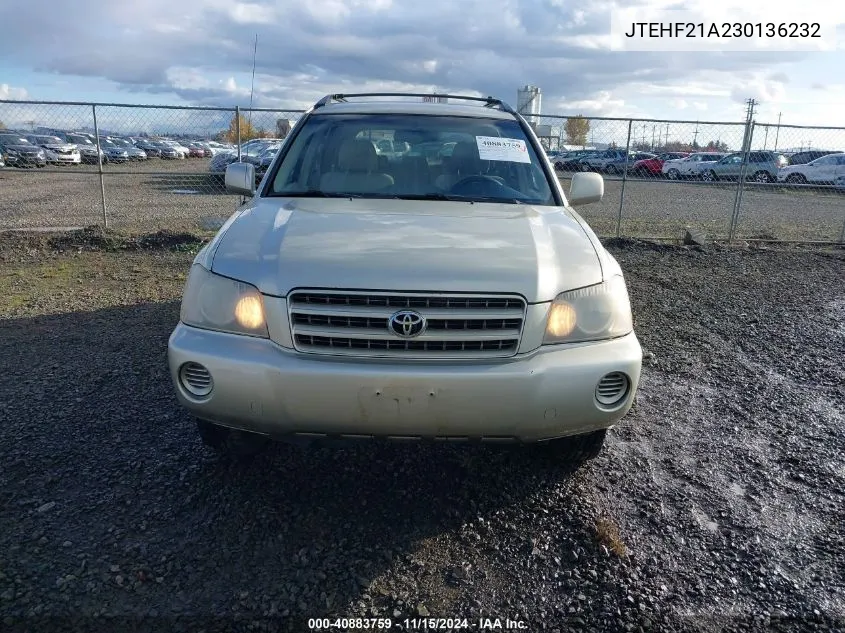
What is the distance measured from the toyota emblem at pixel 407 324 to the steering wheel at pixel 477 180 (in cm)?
151

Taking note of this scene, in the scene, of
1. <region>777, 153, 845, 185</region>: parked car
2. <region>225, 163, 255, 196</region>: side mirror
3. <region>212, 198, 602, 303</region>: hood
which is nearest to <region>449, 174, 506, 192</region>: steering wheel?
<region>212, 198, 602, 303</region>: hood

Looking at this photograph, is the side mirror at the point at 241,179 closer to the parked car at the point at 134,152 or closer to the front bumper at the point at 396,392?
the front bumper at the point at 396,392

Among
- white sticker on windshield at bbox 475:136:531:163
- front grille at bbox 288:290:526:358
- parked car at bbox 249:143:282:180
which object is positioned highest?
white sticker on windshield at bbox 475:136:531:163

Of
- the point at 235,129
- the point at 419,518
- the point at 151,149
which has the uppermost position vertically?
the point at 235,129

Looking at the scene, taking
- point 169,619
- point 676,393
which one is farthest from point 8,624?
point 676,393

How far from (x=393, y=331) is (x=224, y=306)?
72cm

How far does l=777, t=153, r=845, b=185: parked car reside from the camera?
77.8 feet

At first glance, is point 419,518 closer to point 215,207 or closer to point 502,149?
point 502,149

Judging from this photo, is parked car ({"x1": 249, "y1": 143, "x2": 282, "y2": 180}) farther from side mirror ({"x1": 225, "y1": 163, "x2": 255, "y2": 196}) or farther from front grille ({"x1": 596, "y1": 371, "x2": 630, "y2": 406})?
front grille ({"x1": 596, "y1": 371, "x2": 630, "y2": 406})

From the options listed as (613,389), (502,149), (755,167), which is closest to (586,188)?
(502,149)

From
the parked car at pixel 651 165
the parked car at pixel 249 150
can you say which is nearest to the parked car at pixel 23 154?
the parked car at pixel 249 150

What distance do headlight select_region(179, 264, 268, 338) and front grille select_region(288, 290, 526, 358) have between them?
166 millimetres

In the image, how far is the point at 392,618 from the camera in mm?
2352

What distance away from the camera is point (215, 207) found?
572 inches
